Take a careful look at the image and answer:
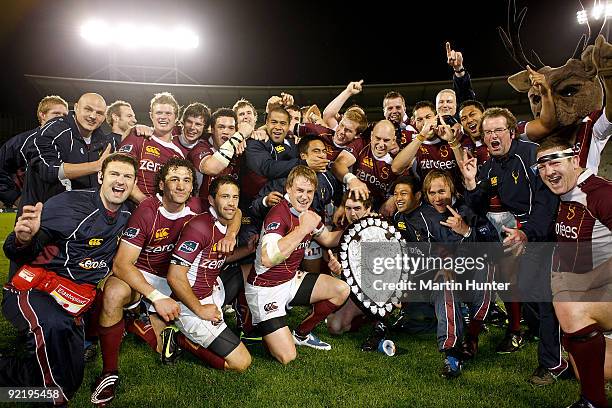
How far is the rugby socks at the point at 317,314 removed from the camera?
4.06m

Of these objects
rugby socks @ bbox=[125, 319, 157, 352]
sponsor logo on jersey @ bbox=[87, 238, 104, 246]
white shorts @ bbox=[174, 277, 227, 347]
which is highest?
sponsor logo on jersey @ bbox=[87, 238, 104, 246]

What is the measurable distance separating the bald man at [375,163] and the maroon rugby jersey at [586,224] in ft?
5.87

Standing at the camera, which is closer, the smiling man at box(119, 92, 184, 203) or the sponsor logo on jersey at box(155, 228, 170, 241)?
the sponsor logo on jersey at box(155, 228, 170, 241)

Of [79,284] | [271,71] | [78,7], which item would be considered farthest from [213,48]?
[79,284]

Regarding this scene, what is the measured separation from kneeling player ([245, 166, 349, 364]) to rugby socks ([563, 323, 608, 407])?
6.42 ft

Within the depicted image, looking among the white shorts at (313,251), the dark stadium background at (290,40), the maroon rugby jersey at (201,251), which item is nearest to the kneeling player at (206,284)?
the maroon rugby jersey at (201,251)

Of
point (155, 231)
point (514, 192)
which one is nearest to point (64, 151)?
point (155, 231)

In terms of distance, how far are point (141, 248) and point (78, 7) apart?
2933 centimetres

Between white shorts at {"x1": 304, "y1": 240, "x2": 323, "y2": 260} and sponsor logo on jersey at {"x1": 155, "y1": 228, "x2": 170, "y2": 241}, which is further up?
sponsor logo on jersey at {"x1": 155, "y1": 228, "x2": 170, "y2": 241}

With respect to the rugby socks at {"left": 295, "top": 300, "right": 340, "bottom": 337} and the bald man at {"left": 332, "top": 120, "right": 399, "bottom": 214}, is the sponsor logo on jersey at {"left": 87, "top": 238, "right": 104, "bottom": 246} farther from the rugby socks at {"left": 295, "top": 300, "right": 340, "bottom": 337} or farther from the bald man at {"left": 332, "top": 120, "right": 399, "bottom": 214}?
the bald man at {"left": 332, "top": 120, "right": 399, "bottom": 214}

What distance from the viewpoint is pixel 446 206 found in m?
4.11

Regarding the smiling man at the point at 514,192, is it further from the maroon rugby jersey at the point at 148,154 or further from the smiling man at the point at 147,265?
the maroon rugby jersey at the point at 148,154

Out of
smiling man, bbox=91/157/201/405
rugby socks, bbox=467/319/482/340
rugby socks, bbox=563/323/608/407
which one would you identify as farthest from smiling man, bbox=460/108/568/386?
smiling man, bbox=91/157/201/405

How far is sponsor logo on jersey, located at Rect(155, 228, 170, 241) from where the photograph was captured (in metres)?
3.50
